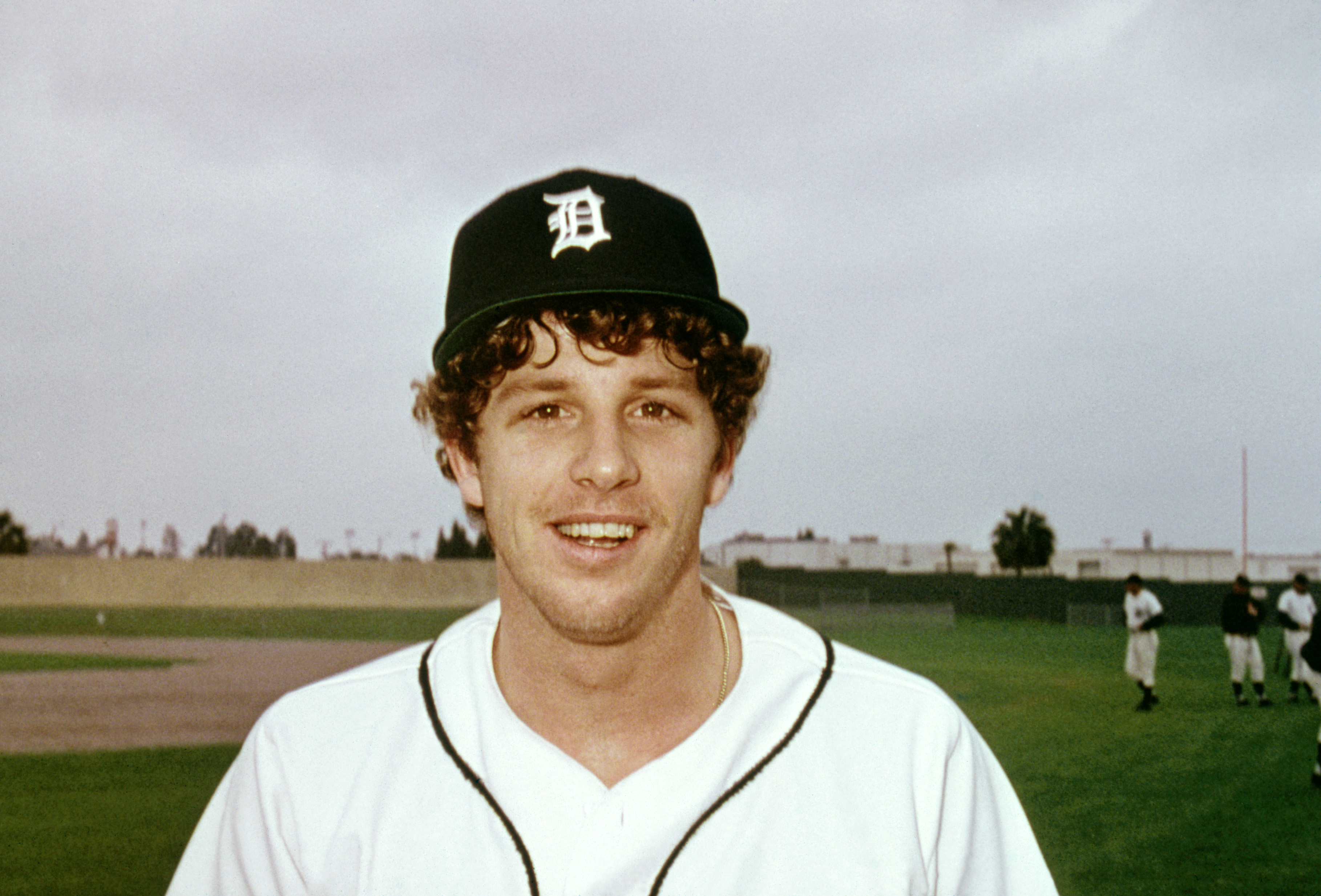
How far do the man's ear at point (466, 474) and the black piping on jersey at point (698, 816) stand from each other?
423mm

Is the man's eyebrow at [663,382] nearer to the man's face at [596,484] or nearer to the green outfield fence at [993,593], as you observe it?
the man's face at [596,484]

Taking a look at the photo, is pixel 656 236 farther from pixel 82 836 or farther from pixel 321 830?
pixel 82 836

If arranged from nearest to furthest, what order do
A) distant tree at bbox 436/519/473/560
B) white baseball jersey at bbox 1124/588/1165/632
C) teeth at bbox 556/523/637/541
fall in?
teeth at bbox 556/523/637/541, white baseball jersey at bbox 1124/588/1165/632, distant tree at bbox 436/519/473/560

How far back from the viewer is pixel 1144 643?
1534 centimetres

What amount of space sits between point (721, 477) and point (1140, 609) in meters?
15.5

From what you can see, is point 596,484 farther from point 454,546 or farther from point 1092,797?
point 454,546

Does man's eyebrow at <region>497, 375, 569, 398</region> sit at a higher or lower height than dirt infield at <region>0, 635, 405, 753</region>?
higher

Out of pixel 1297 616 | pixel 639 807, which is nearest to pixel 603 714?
pixel 639 807

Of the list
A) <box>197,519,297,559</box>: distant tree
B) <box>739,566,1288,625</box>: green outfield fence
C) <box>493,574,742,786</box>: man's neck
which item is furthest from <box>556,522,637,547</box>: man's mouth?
<box>197,519,297,559</box>: distant tree

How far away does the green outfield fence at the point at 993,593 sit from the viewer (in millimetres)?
41938

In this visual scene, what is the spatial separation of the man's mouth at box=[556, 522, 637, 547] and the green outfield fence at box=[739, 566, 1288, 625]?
37.6 meters

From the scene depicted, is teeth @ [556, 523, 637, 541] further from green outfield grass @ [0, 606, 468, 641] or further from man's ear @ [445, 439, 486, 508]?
green outfield grass @ [0, 606, 468, 641]

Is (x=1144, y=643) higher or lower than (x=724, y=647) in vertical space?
lower

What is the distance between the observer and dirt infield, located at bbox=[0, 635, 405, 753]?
1270 cm
